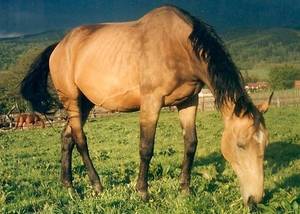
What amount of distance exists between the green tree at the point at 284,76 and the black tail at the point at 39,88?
3465 inches

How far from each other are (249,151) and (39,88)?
213 inches

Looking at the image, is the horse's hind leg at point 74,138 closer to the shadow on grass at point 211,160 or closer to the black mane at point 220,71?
the black mane at point 220,71

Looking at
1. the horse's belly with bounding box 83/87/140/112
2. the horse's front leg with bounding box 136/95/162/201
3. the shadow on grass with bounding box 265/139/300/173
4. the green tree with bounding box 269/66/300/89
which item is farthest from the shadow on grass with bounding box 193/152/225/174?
the green tree with bounding box 269/66/300/89

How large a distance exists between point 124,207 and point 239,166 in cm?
160

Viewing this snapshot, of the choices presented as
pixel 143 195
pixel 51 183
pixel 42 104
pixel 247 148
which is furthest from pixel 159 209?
pixel 42 104

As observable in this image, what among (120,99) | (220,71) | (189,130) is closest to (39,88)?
(120,99)

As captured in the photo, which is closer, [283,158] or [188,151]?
[188,151]

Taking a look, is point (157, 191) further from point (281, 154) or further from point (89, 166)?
point (281, 154)

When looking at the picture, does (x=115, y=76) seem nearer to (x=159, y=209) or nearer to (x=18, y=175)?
(x=159, y=209)

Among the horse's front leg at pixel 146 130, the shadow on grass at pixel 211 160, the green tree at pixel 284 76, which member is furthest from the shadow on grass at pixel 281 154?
the green tree at pixel 284 76

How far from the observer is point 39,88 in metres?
9.73

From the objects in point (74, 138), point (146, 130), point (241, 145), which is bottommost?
point (74, 138)

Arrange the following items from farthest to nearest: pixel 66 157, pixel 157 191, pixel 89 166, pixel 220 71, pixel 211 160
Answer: pixel 211 160 → pixel 66 157 → pixel 89 166 → pixel 157 191 → pixel 220 71

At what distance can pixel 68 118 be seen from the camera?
8648 mm
